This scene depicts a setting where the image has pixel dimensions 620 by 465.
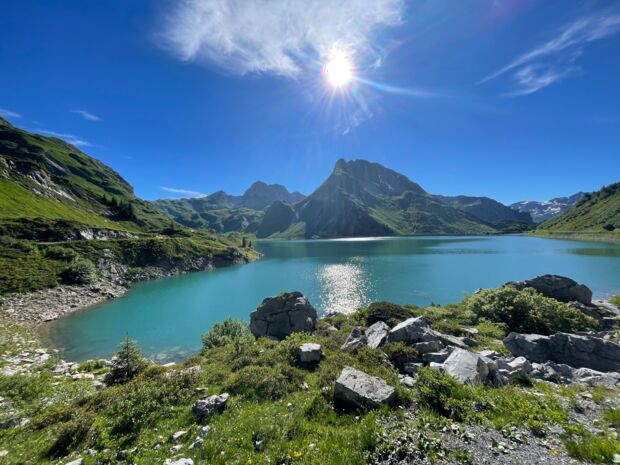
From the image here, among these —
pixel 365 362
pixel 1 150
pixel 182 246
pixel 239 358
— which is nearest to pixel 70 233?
pixel 182 246

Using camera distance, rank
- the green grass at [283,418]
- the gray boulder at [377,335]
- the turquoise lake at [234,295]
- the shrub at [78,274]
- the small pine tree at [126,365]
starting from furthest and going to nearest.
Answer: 1. the shrub at [78,274]
2. the turquoise lake at [234,295]
3. the gray boulder at [377,335]
4. the small pine tree at [126,365]
5. the green grass at [283,418]

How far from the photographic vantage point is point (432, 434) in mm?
8602

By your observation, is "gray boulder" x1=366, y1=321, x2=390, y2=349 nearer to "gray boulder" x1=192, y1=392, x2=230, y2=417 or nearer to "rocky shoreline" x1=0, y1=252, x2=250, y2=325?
"gray boulder" x1=192, y1=392, x2=230, y2=417

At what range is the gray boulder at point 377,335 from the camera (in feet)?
59.5

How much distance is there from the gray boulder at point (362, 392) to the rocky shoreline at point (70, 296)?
49856mm

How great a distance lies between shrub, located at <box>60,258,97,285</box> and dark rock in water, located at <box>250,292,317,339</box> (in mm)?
51428

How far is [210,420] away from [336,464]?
579 centimetres

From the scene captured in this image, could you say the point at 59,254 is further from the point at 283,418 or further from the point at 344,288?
the point at 283,418

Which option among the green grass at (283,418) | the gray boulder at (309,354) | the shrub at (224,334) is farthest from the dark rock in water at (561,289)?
the shrub at (224,334)

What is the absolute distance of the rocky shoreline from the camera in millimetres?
39500

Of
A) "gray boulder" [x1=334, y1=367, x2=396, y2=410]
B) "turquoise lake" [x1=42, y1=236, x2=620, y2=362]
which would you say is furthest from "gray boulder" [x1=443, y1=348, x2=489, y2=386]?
"turquoise lake" [x1=42, y1=236, x2=620, y2=362]

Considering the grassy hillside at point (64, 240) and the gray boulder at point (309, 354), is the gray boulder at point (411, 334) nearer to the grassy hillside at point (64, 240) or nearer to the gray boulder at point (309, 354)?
the gray boulder at point (309, 354)

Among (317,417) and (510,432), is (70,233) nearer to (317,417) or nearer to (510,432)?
(317,417)

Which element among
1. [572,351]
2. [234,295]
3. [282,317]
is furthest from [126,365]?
[234,295]
